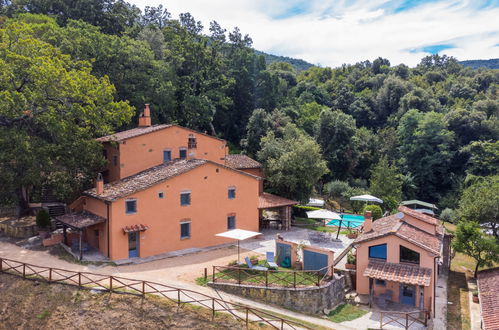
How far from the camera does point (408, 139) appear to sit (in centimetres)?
6169

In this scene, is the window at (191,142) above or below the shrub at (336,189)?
above

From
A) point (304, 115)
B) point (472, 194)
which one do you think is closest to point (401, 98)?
point (304, 115)

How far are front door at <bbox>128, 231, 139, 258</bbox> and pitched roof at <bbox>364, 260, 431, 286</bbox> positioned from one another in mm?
13765

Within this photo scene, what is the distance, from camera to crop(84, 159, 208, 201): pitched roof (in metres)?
24.3

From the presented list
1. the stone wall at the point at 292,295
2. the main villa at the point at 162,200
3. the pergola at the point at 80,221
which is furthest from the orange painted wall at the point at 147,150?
the stone wall at the point at 292,295

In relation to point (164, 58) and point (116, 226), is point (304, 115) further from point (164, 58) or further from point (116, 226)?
point (116, 226)

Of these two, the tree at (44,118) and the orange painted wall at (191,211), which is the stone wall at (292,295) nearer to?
the orange painted wall at (191,211)

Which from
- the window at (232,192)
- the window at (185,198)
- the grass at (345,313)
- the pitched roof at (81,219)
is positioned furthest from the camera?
the window at (232,192)

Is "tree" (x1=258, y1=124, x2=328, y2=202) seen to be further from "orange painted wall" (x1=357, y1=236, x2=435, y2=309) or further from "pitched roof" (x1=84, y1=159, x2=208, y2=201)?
"orange painted wall" (x1=357, y1=236, x2=435, y2=309)

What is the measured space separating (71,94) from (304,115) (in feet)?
144

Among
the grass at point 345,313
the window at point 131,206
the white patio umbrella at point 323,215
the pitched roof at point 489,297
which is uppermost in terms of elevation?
the window at point 131,206

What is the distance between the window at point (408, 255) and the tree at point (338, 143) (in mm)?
33707

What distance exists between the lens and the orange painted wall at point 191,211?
24047 millimetres

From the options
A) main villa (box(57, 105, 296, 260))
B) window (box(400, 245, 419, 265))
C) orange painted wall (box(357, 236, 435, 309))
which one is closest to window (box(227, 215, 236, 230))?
main villa (box(57, 105, 296, 260))
